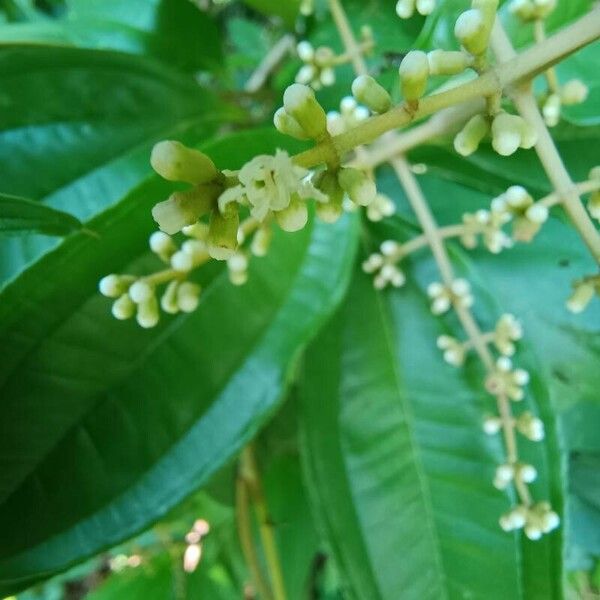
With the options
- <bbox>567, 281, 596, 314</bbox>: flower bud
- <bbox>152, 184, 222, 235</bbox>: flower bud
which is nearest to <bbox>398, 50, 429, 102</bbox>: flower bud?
<bbox>152, 184, 222, 235</bbox>: flower bud

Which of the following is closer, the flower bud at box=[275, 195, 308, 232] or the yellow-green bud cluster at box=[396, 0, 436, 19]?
the flower bud at box=[275, 195, 308, 232]

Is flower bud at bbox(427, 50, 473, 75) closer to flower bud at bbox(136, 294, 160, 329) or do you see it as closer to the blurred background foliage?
the blurred background foliage

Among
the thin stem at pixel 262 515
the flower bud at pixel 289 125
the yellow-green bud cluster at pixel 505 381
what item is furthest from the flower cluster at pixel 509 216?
the thin stem at pixel 262 515

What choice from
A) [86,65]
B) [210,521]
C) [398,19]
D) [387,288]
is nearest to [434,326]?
[387,288]

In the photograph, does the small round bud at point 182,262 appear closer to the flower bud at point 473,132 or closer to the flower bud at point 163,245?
the flower bud at point 163,245

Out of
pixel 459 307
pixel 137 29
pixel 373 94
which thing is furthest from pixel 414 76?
pixel 137 29

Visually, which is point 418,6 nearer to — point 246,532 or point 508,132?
point 508,132
